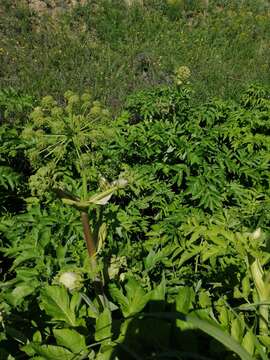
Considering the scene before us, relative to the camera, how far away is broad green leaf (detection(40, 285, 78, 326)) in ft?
4.78

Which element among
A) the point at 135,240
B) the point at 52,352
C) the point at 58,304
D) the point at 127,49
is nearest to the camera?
the point at 52,352

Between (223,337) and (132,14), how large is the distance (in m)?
10.4

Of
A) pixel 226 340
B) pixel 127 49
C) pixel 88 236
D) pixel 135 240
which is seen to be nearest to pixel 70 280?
pixel 88 236

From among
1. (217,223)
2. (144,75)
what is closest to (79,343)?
(217,223)

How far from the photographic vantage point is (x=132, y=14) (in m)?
10.6

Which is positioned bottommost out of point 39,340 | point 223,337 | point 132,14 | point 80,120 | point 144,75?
point 144,75

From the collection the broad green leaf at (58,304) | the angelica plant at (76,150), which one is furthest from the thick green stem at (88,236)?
the broad green leaf at (58,304)

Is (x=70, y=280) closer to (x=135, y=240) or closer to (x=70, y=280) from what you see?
(x=70, y=280)

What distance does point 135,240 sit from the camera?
3174mm

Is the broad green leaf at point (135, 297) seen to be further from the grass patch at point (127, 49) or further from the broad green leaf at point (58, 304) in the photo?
the grass patch at point (127, 49)

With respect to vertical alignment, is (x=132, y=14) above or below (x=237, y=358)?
below

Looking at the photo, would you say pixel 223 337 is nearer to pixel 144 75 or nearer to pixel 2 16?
pixel 144 75

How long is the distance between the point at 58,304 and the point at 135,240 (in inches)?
67.2

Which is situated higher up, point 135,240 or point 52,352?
point 52,352
